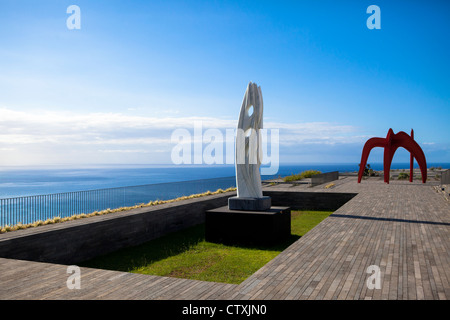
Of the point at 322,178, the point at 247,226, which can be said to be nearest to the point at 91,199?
the point at 247,226

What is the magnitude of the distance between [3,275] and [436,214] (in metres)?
11.5

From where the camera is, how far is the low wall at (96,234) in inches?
301

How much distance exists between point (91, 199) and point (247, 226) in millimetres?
6990

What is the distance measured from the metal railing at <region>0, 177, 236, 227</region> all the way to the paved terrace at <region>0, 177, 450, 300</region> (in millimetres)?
5507

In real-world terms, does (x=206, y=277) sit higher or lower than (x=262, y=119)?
lower

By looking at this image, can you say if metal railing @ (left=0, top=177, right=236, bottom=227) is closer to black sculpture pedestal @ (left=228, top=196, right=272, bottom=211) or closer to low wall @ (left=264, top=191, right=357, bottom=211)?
low wall @ (left=264, top=191, right=357, bottom=211)

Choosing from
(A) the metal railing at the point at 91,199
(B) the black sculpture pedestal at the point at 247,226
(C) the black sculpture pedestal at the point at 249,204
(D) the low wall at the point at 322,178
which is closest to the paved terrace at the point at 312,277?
(B) the black sculpture pedestal at the point at 247,226

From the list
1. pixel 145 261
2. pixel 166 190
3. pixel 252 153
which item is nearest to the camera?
pixel 145 261

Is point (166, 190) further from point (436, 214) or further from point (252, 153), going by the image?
point (436, 214)

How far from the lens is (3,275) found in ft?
18.0

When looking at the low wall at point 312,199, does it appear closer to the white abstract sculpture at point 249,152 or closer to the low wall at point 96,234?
the low wall at point 96,234

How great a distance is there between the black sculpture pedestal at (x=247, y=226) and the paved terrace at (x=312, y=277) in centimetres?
176

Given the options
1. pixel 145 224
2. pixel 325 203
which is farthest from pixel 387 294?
pixel 325 203

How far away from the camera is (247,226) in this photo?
1033cm
